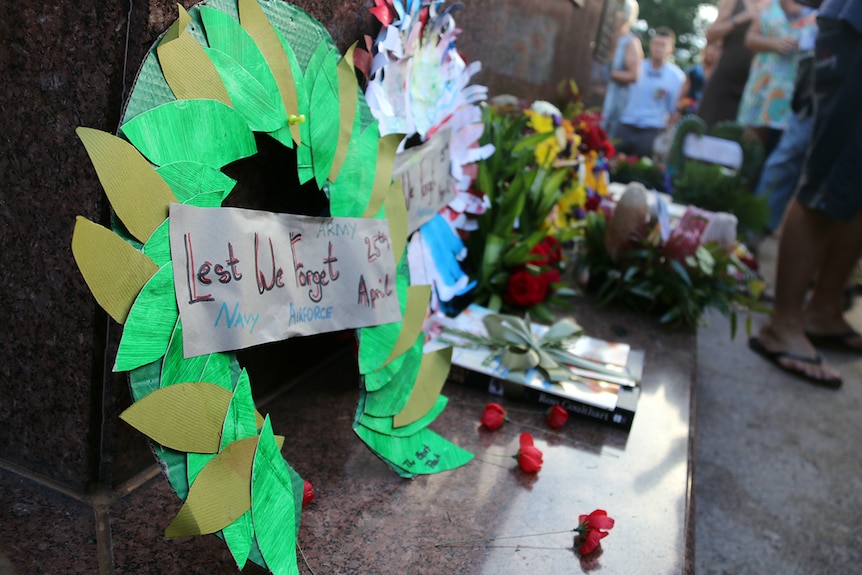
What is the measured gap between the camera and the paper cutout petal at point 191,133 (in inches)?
25.9

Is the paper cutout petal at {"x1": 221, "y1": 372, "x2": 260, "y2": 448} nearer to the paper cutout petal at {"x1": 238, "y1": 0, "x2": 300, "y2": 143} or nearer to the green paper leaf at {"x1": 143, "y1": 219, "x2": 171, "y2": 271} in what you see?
the green paper leaf at {"x1": 143, "y1": 219, "x2": 171, "y2": 271}

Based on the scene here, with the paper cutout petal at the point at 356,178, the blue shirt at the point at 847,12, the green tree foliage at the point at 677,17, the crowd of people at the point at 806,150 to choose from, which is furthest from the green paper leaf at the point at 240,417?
the green tree foliage at the point at 677,17

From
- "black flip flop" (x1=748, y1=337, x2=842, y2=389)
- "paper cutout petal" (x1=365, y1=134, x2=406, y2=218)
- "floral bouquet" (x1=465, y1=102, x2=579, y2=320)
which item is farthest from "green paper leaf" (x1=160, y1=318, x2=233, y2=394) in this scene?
"black flip flop" (x1=748, y1=337, x2=842, y2=389)

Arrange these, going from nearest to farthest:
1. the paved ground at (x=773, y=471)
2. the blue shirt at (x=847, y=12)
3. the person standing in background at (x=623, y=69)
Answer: the paved ground at (x=773, y=471), the blue shirt at (x=847, y=12), the person standing in background at (x=623, y=69)

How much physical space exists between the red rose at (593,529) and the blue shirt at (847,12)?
2.20 meters

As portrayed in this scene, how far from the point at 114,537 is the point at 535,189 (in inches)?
61.5

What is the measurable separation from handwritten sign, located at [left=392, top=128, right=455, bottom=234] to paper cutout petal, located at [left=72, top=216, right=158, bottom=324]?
0.64 m

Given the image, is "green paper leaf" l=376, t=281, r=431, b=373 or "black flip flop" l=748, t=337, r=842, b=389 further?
"black flip flop" l=748, t=337, r=842, b=389

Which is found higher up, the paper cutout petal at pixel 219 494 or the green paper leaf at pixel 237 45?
the green paper leaf at pixel 237 45

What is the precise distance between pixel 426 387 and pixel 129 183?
0.57m

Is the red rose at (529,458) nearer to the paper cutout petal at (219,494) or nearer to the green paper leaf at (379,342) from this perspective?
the green paper leaf at (379,342)

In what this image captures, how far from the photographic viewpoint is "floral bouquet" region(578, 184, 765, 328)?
2.02 metres

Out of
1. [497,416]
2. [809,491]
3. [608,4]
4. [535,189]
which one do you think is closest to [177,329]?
[497,416]

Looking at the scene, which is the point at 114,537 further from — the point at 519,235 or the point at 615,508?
the point at 519,235
